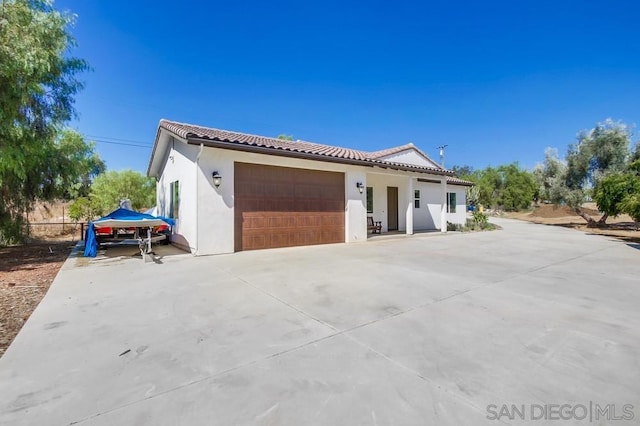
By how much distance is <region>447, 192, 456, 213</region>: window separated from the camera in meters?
18.7

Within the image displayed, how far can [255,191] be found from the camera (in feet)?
30.5

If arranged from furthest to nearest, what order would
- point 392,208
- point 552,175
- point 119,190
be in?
1. point 119,190
2. point 552,175
3. point 392,208

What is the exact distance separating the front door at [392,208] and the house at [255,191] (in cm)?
224

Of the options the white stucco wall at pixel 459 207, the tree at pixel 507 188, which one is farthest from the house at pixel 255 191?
the tree at pixel 507 188

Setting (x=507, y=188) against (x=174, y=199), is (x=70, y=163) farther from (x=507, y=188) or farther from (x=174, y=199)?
(x=507, y=188)

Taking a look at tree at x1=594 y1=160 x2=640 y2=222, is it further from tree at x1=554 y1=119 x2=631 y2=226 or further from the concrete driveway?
the concrete driveway

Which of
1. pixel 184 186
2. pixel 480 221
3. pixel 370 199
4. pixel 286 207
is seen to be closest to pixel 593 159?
→ pixel 480 221

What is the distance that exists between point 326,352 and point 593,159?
85.6 ft

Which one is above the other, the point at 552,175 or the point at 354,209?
the point at 552,175

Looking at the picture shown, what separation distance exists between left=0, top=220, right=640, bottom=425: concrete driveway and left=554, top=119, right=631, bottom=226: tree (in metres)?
19.9

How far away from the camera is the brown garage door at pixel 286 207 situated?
358 inches

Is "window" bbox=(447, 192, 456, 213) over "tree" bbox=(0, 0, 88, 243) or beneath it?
beneath

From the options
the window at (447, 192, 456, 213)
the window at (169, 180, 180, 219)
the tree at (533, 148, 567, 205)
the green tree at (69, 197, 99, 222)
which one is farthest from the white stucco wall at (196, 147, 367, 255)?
the tree at (533, 148, 567, 205)

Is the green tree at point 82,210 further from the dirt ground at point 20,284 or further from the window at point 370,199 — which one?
the window at point 370,199
